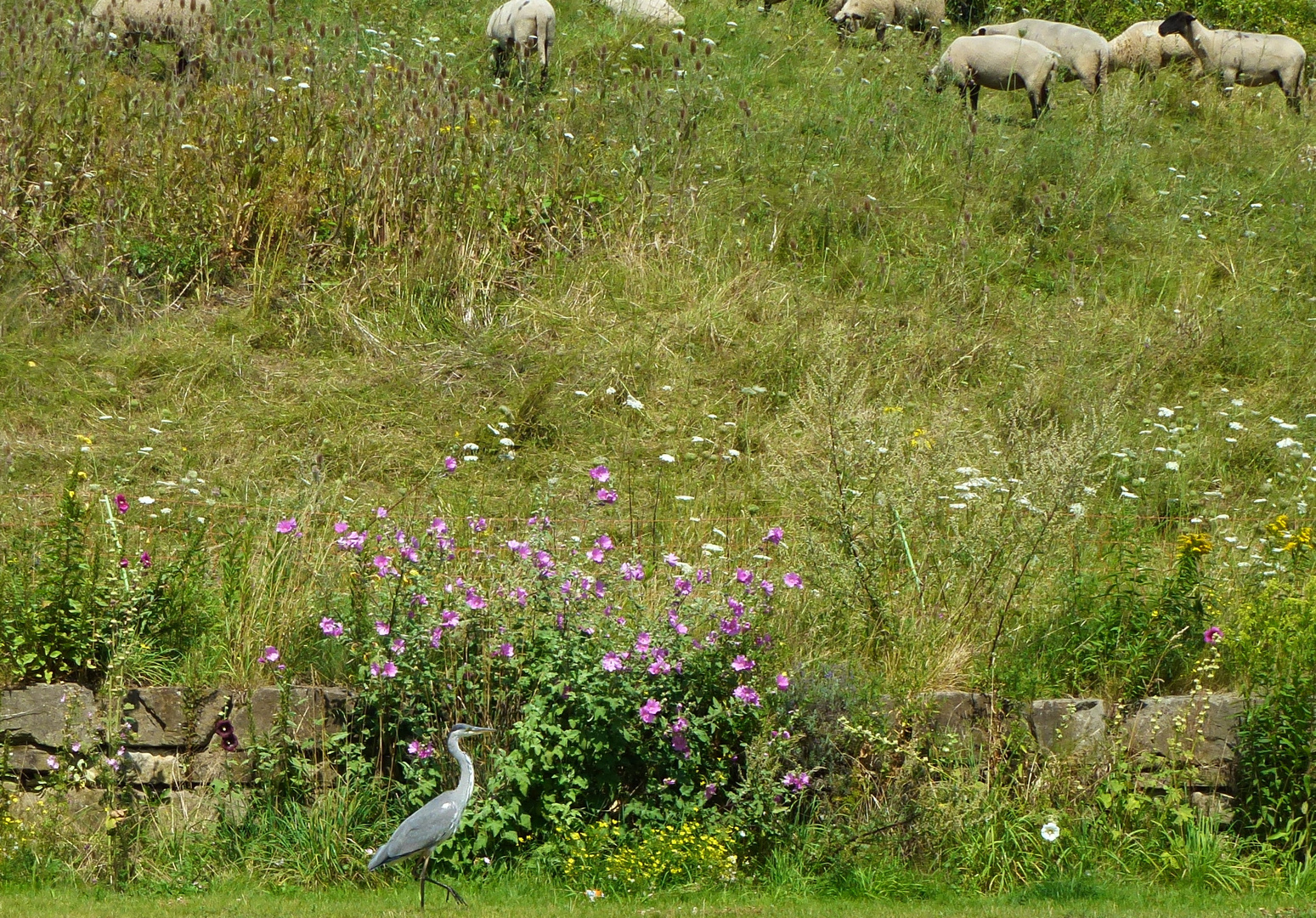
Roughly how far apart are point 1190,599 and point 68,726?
4.93 metres

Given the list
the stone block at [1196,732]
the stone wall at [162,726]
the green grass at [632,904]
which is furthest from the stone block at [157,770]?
the stone block at [1196,732]

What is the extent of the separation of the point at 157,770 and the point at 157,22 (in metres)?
9.96

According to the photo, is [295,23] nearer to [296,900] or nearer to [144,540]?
[144,540]

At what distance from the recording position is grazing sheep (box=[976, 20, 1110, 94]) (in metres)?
16.2

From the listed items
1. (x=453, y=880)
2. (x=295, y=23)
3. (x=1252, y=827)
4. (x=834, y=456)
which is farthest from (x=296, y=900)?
(x=295, y=23)

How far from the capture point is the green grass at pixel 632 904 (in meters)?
5.21

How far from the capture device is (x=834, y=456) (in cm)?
674

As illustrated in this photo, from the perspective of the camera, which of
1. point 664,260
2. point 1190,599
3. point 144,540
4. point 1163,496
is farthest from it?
point 664,260

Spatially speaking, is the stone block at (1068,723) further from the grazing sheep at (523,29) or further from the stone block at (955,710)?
the grazing sheep at (523,29)

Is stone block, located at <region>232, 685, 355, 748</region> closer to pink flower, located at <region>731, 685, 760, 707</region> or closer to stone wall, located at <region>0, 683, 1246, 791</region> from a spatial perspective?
stone wall, located at <region>0, 683, 1246, 791</region>

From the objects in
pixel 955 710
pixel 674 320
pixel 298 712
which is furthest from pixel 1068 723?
pixel 674 320

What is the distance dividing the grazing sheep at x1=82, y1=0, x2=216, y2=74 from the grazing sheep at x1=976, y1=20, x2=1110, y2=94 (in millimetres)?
9194

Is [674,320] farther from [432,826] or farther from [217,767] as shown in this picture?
[432,826]

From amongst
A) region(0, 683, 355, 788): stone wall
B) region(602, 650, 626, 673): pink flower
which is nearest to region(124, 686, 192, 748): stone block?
region(0, 683, 355, 788): stone wall
